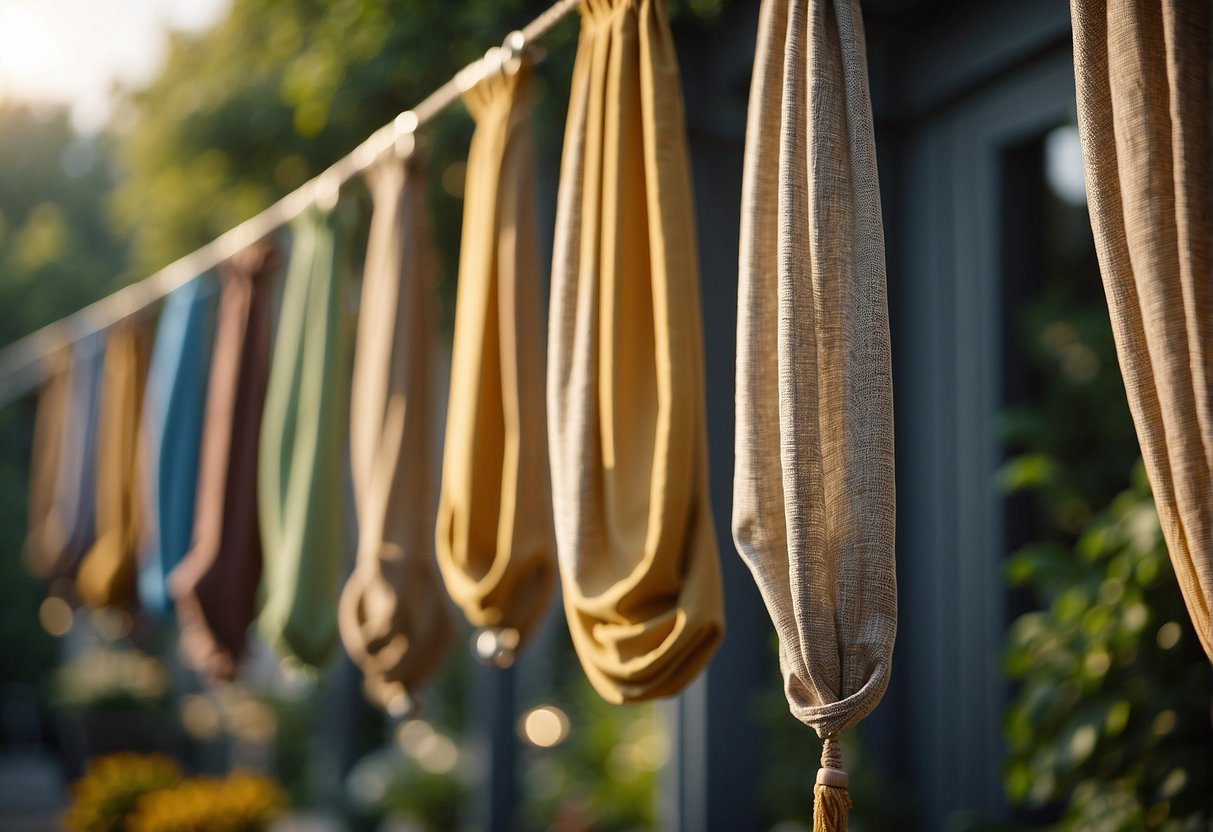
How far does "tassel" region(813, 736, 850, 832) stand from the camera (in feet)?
3.59

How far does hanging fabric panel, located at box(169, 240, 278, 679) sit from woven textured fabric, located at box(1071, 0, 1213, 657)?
2.08 metres

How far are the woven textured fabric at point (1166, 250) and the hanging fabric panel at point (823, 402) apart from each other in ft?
0.73

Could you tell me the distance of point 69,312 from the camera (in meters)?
7.50

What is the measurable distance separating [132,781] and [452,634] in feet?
6.23

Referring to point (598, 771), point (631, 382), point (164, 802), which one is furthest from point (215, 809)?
point (631, 382)

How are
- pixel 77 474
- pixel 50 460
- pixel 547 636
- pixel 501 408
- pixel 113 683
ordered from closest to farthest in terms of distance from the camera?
pixel 501 408
pixel 77 474
pixel 50 460
pixel 547 636
pixel 113 683

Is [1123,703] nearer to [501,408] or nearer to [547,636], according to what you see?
[501,408]

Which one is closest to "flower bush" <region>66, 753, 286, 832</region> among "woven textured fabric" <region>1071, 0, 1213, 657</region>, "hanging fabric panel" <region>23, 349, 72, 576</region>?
"hanging fabric panel" <region>23, 349, 72, 576</region>

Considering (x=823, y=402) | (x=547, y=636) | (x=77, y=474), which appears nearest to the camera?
(x=823, y=402)

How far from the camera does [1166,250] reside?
100 centimetres

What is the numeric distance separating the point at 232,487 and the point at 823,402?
186cm

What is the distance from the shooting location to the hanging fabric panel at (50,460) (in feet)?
14.7

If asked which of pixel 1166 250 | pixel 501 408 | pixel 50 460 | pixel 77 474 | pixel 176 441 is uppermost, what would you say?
pixel 50 460

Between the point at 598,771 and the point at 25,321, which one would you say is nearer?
the point at 598,771
